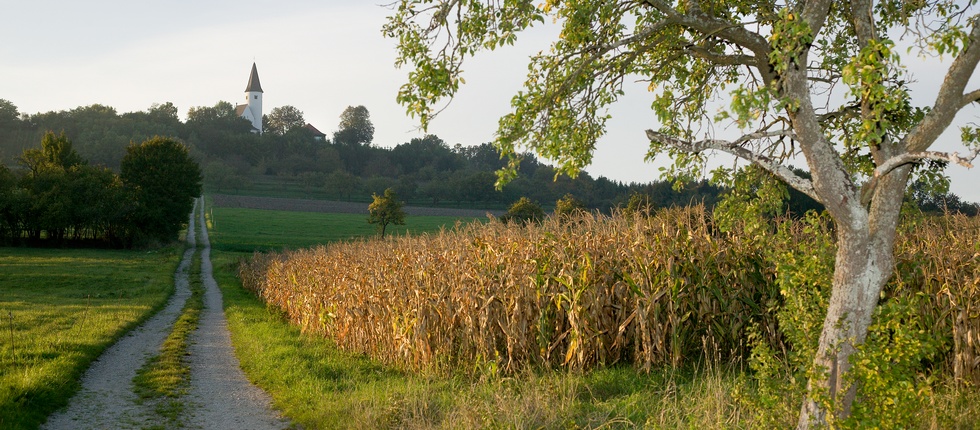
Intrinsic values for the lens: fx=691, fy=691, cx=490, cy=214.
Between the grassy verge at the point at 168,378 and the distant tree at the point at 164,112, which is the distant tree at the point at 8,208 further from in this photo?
the distant tree at the point at 164,112

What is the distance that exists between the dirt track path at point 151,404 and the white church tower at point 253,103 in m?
163

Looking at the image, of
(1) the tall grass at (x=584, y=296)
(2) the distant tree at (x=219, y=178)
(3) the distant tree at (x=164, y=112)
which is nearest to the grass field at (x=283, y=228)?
(2) the distant tree at (x=219, y=178)

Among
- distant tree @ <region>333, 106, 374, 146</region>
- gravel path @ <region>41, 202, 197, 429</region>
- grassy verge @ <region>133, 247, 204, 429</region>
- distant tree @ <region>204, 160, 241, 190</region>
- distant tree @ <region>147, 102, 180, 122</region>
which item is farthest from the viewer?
distant tree @ <region>333, 106, 374, 146</region>

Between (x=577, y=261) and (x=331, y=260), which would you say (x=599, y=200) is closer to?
(x=331, y=260)

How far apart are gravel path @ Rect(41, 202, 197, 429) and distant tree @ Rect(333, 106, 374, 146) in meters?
154

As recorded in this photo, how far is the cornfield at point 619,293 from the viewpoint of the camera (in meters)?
7.95

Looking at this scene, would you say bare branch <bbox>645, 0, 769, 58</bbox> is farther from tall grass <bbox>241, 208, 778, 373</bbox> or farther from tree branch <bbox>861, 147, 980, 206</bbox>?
tall grass <bbox>241, 208, 778, 373</bbox>

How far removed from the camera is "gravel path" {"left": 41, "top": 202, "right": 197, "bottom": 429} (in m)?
8.68

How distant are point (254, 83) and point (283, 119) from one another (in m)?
15.6

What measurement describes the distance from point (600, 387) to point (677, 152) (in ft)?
9.47

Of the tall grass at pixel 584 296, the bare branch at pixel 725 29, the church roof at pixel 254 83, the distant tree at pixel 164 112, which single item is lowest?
the tall grass at pixel 584 296

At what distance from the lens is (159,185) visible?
56.3 metres

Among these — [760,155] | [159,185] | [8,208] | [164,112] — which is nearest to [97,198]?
[159,185]

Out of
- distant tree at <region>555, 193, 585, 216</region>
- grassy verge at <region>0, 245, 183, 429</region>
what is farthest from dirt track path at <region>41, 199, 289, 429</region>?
distant tree at <region>555, 193, 585, 216</region>
